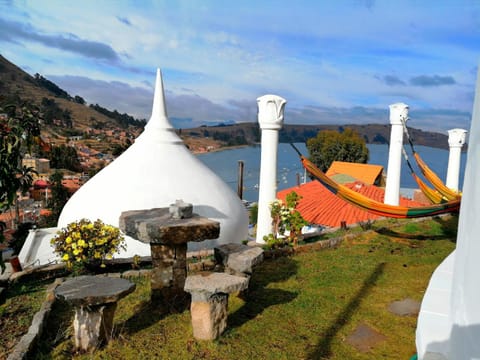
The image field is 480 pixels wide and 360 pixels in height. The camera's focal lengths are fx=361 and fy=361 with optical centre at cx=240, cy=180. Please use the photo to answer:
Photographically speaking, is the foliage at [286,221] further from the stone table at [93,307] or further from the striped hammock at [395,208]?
the stone table at [93,307]

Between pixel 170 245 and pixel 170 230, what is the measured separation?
343mm

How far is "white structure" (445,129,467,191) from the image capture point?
→ 36.5 ft

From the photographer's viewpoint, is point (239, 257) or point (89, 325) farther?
point (239, 257)

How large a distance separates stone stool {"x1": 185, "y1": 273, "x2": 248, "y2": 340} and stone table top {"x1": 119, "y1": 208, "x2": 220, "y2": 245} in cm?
50

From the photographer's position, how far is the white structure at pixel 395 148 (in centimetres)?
921

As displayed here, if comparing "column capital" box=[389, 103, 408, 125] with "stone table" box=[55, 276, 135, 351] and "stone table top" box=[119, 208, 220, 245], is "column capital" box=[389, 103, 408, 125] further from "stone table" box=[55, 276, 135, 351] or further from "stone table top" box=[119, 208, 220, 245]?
"stone table" box=[55, 276, 135, 351]

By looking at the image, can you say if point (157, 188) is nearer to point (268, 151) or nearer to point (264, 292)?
point (268, 151)

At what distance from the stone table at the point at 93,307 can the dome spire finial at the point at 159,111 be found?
177 inches

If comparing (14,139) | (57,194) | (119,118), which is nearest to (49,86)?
(119,118)

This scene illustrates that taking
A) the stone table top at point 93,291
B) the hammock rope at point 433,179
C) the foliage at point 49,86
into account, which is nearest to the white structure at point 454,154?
the hammock rope at point 433,179

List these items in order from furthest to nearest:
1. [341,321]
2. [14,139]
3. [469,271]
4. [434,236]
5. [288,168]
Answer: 1. [288,168]
2. [434,236]
3. [341,321]
4. [14,139]
5. [469,271]

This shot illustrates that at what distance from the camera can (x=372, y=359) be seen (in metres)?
3.31

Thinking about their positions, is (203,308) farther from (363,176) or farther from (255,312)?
(363,176)

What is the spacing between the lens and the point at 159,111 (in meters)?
7.43
